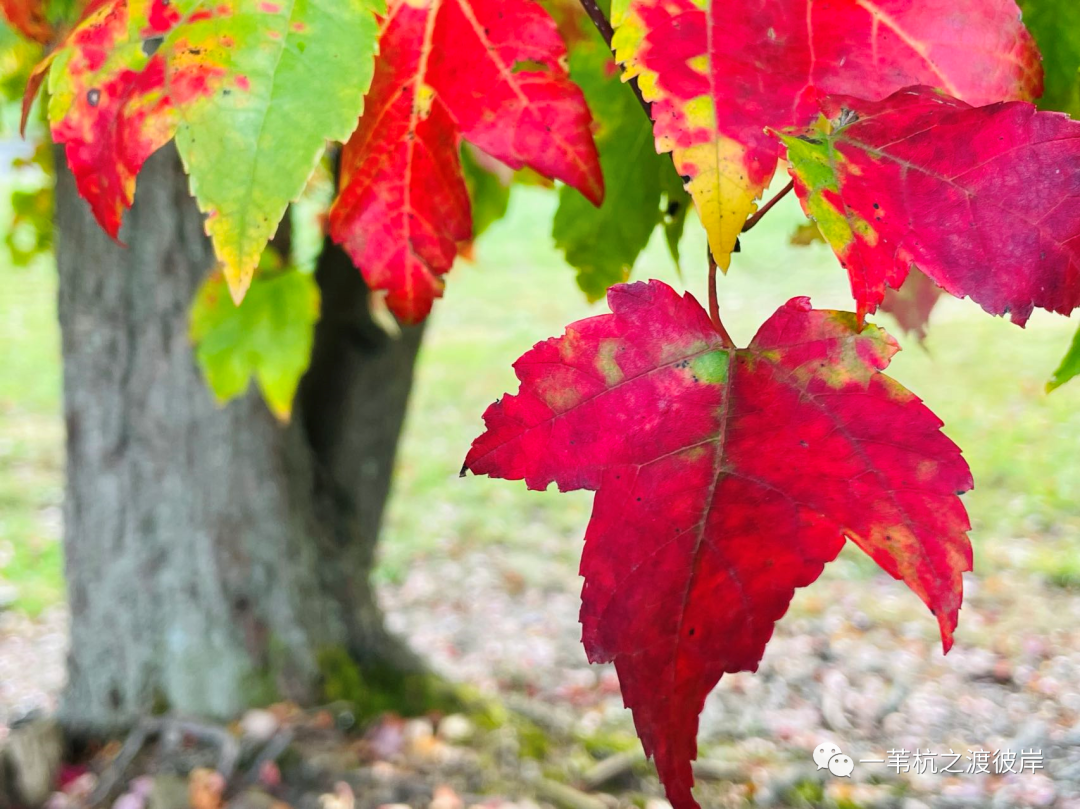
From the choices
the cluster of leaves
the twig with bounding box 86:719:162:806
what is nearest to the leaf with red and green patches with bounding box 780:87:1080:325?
the cluster of leaves

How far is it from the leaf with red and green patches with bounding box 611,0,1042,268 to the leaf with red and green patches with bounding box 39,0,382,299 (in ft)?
0.40

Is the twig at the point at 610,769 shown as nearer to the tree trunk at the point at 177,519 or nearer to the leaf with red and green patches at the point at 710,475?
the tree trunk at the point at 177,519

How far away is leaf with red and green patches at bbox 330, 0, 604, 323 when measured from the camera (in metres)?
0.41

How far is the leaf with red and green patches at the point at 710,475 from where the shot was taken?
0.98ft

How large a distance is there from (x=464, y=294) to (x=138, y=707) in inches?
191

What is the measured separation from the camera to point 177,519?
5.30 feet

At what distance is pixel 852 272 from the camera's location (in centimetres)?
32

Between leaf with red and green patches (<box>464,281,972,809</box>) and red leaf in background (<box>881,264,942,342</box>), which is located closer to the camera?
leaf with red and green patches (<box>464,281,972,809</box>)

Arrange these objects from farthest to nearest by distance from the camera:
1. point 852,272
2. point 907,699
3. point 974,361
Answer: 1. point 974,361
2. point 907,699
3. point 852,272

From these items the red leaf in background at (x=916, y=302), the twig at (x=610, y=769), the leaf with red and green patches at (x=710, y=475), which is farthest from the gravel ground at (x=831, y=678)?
the leaf with red and green patches at (x=710, y=475)

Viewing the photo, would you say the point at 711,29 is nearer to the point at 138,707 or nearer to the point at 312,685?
the point at 312,685

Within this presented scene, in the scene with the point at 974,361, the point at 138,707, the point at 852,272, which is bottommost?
the point at 138,707

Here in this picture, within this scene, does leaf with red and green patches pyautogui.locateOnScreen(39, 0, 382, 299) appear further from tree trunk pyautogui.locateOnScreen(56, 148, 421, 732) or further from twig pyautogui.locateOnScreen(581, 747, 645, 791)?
twig pyautogui.locateOnScreen(581, 747, 645, 791)

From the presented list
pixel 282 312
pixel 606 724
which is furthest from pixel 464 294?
pixel 282 312
